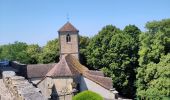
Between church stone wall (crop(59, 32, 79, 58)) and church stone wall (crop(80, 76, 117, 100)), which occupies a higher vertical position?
church stone wall (crop(59, 32, 79, 58))

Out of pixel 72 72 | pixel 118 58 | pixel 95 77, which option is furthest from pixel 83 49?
pixel 72 72

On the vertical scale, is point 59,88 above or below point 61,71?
below

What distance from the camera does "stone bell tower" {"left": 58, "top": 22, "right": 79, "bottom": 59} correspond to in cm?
5353

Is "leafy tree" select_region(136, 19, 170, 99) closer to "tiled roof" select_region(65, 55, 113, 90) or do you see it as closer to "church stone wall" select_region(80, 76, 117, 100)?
"church stone wall" select_region(80, 76, 117, 100)

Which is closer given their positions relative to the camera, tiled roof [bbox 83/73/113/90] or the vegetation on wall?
the vegetation on wall

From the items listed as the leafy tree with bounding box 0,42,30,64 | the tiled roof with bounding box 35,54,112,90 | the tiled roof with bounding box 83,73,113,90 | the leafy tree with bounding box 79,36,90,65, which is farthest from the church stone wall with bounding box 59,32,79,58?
the leafy tree with bounding box 0,42,30,64

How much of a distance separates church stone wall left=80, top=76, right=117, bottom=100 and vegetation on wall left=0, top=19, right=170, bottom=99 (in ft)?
10.6

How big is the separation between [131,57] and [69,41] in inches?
369

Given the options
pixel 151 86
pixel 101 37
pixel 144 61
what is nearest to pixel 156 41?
pixel 144 61

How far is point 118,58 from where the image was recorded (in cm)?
5056

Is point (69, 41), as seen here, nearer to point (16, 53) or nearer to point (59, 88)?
point (59, 88)

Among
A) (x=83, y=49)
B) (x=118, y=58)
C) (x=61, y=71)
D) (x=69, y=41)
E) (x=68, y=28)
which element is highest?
(x=68, y=28)

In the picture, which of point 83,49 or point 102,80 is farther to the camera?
point 83,49

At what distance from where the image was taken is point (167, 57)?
38594 mm
